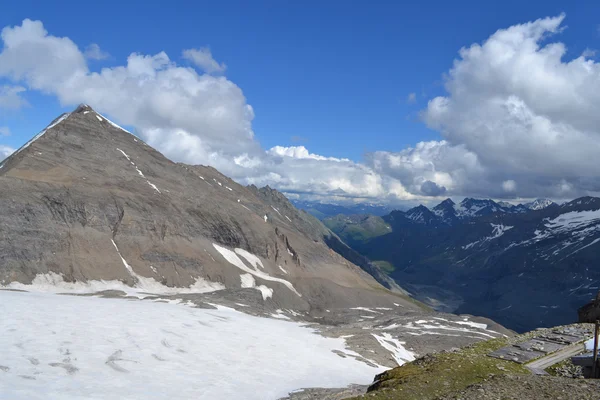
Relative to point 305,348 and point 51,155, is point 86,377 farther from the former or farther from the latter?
point 51,155

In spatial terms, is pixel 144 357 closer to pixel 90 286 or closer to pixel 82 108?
pixel 90 286

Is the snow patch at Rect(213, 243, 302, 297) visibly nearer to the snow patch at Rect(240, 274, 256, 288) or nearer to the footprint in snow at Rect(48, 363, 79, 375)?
the snow patch at Rect(240, 274, 256, 288)

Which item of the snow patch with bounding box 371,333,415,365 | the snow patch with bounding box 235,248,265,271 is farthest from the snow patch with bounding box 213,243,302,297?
the snow patch with bounding box 371,333,415,365

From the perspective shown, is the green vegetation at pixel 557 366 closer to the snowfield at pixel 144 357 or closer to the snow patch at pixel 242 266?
the snowfield at pixel 144 357

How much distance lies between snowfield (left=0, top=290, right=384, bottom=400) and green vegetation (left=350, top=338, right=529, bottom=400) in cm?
2256

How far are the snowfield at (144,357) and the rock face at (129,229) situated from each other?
48.5 metres

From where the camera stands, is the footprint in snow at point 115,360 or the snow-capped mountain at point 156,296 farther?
the snow-capped mountain at point 156,296

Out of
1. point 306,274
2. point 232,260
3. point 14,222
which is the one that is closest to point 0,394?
point 14,222

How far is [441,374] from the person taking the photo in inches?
844

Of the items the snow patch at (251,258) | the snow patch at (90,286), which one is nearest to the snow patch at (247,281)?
the snow patch at (251,258)

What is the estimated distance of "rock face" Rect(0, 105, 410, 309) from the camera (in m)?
113

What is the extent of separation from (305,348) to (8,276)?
76396 millimetres

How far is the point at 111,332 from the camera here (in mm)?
52250

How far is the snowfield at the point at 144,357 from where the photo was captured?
3684 centimetres
